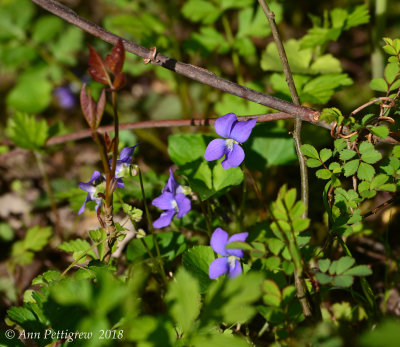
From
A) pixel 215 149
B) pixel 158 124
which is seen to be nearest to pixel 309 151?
pixel 215 149

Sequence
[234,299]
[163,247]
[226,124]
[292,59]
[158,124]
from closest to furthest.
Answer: [234,299] → [226,124] → [163,247] → [158,124] → [292,59]

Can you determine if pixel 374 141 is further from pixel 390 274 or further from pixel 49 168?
pixel 49 168

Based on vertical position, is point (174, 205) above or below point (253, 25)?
below

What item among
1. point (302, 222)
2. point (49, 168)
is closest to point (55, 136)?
point (49, 168)

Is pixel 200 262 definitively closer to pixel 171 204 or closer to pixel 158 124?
pixel 171 204

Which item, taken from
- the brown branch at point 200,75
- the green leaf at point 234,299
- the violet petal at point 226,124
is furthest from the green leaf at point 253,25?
the green leaf at point 234,299

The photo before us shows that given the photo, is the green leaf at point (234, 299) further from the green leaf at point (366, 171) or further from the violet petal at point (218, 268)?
the green leaf at point (366, 171)
